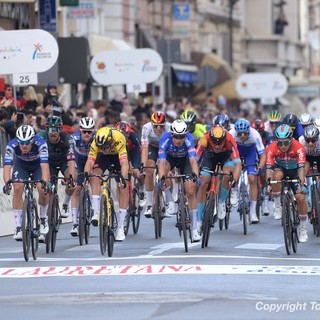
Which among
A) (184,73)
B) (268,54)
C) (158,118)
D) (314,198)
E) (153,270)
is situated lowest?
(153,270)

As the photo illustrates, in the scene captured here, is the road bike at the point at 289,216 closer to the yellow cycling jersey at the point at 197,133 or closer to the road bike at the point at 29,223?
the road bike at the point at 29,223

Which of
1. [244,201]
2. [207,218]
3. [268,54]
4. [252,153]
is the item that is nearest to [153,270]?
[207,218]

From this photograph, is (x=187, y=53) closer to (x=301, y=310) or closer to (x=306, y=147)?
(x=306, y=147)

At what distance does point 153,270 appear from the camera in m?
16.3

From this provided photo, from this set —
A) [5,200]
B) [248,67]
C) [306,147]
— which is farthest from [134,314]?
[248,67]

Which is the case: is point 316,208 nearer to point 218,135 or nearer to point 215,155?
point 215,155

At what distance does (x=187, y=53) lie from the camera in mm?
58125

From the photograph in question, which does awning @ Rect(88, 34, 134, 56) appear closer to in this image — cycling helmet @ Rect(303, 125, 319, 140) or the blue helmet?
the blue helmet

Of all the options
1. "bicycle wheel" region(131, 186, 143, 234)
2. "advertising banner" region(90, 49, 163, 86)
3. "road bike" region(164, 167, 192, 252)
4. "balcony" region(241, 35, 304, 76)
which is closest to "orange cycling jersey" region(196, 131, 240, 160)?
"road bike" region(164, 167, 192, 252)

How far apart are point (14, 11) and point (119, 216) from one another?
55.1 ft

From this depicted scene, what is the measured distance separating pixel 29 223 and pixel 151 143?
4942 mm

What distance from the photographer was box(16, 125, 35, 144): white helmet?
1812cm

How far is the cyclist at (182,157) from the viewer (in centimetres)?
1927

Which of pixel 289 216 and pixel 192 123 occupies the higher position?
pixel 192 123
